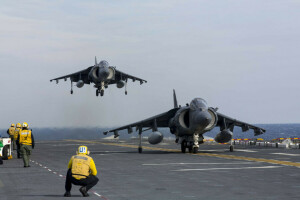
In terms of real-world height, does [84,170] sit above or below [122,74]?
below

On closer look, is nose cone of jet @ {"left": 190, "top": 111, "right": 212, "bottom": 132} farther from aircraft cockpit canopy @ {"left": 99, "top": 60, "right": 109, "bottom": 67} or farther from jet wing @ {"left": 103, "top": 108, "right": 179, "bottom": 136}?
aircraft cockpit canopy @ {"left": 99, "top": 60, "right": 109, "bottom": 67}

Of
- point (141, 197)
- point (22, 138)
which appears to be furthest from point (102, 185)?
point (22, 138)

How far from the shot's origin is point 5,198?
46.0 feet

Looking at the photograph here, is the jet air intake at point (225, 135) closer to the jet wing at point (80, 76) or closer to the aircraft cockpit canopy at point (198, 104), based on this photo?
the aircraft cockpit canopy at point (198, 104)

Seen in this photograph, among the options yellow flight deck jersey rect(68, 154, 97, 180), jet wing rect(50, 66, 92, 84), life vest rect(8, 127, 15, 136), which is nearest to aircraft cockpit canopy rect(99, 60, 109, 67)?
jet wing rect(50, 66, 92, 84)

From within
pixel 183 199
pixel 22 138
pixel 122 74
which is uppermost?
pixel 122 74

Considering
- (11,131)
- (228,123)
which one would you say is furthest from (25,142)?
(228,123)

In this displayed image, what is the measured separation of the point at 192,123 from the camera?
38156 mm

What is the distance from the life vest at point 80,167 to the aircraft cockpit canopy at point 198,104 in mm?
24581

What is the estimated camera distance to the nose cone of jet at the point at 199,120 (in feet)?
121

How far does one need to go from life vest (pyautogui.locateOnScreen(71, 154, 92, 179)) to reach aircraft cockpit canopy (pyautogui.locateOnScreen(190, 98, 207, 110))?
80.6 feet

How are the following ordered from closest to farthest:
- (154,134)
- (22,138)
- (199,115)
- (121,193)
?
(121,193) < (22,138) < (199,115) < (154,134)

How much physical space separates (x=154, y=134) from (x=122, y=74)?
2311 cm

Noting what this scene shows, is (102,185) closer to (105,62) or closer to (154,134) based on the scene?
(154,134)
